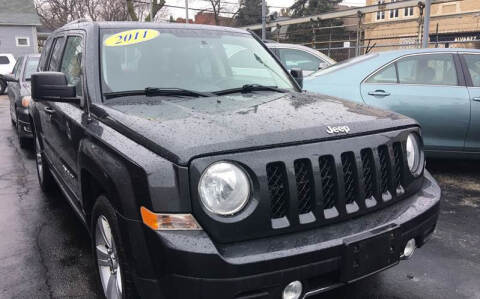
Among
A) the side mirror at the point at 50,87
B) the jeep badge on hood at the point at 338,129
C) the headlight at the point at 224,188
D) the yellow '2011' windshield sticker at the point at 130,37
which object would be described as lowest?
the headlight at the point at 224,188

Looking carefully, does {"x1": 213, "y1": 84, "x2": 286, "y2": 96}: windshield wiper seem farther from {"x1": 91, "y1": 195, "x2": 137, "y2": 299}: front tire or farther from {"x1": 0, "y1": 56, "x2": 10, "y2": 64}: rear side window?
{"x1": 0, "y1": 56, "x2": 10, "y2": 64}: rear side window

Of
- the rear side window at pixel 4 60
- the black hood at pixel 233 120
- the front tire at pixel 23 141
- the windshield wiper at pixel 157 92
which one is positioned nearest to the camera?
the black hood at pixel 233 120

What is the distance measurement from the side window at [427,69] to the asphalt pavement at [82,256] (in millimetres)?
1262

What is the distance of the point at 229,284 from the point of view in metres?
1.93

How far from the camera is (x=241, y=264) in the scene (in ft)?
6.32

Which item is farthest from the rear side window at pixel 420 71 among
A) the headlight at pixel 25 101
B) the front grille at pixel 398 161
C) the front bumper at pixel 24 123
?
the front bumper at pixel 24 123

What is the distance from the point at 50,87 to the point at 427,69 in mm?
4401

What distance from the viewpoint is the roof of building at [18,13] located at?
33312mm

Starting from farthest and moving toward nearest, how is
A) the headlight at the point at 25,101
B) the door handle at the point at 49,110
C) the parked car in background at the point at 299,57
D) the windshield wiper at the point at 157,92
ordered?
the parked car in background at the point at 299,57 < the headlight at the point at 25,101 < the door handle at the point at 49,110 < the windshield wiper at the point at 157,92

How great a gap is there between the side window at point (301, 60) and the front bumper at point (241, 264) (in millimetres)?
7230

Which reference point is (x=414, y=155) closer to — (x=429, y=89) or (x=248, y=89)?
(x=248, y=89)

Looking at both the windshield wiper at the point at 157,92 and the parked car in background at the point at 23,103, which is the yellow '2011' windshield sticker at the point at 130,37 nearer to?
the windshield wiper at the point at 157,92

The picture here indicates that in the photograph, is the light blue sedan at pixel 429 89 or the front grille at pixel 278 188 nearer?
the front grille at pixel 278 188

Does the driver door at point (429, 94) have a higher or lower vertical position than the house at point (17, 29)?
lower
